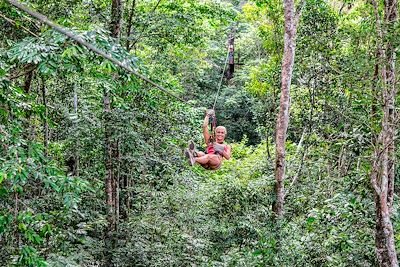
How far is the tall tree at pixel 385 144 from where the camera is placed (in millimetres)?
3629

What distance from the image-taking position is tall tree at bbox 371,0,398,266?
363 centimetres

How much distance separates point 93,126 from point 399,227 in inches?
150

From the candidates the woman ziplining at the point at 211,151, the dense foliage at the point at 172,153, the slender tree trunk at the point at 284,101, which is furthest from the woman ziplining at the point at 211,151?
the slender tree trunk at the point at 284,101

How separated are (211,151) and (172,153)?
131 centimetres

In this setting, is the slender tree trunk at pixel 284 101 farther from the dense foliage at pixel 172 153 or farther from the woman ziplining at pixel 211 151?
the woman ziplining at pixel 211 151

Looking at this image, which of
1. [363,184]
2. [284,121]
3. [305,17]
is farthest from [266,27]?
[363,184]

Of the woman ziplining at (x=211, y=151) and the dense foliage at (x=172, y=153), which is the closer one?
the dense foliage at (x=172, y=153)

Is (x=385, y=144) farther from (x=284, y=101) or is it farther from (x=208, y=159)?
(x=284, y=101)

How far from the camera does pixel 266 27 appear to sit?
7469 millimetres

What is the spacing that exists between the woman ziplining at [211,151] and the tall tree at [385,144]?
1.90 metres

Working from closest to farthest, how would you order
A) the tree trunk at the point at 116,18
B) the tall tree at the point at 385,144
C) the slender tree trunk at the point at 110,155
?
the tall tree at the point at 385,144 < the slender tree trunk at the point at 110,155 < the tree trunk at the point at 116,18

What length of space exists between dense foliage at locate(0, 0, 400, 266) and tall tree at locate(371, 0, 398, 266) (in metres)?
0.15

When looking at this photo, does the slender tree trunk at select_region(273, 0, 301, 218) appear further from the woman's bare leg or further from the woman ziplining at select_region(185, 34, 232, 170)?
the woman's bare leg

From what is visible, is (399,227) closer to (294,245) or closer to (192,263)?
(294,245)
